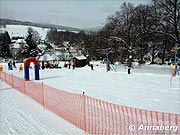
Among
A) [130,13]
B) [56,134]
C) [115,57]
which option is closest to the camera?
[56,134]

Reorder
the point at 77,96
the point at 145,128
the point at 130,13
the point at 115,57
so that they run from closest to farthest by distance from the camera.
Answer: the point at 145,128, the point at 77,96, the point at 130,13, the point at 115,57

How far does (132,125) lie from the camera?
6086 mm

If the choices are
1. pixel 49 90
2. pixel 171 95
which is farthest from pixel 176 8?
pixel 49 90

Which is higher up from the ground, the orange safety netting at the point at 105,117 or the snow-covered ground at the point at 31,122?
the orange safety netting at the point at 105,117

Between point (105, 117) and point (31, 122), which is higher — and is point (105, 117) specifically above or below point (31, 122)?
above

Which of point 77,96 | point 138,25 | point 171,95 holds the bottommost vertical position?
point 171,95

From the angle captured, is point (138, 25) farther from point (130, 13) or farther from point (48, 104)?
point (48, 104)

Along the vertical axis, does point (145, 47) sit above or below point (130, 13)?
below

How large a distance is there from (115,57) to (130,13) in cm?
931

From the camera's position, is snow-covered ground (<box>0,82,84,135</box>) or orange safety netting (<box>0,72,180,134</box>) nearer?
orange safety netting (<box>0,72,180,134</box>)

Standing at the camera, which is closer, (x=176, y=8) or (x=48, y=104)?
(x=48, y=104)

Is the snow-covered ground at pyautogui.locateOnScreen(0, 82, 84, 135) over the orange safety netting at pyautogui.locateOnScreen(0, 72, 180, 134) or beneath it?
beneath

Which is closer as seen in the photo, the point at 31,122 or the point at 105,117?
the point at 105,117

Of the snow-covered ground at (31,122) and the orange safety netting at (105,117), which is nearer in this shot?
the orange safety netting at (105,117)
